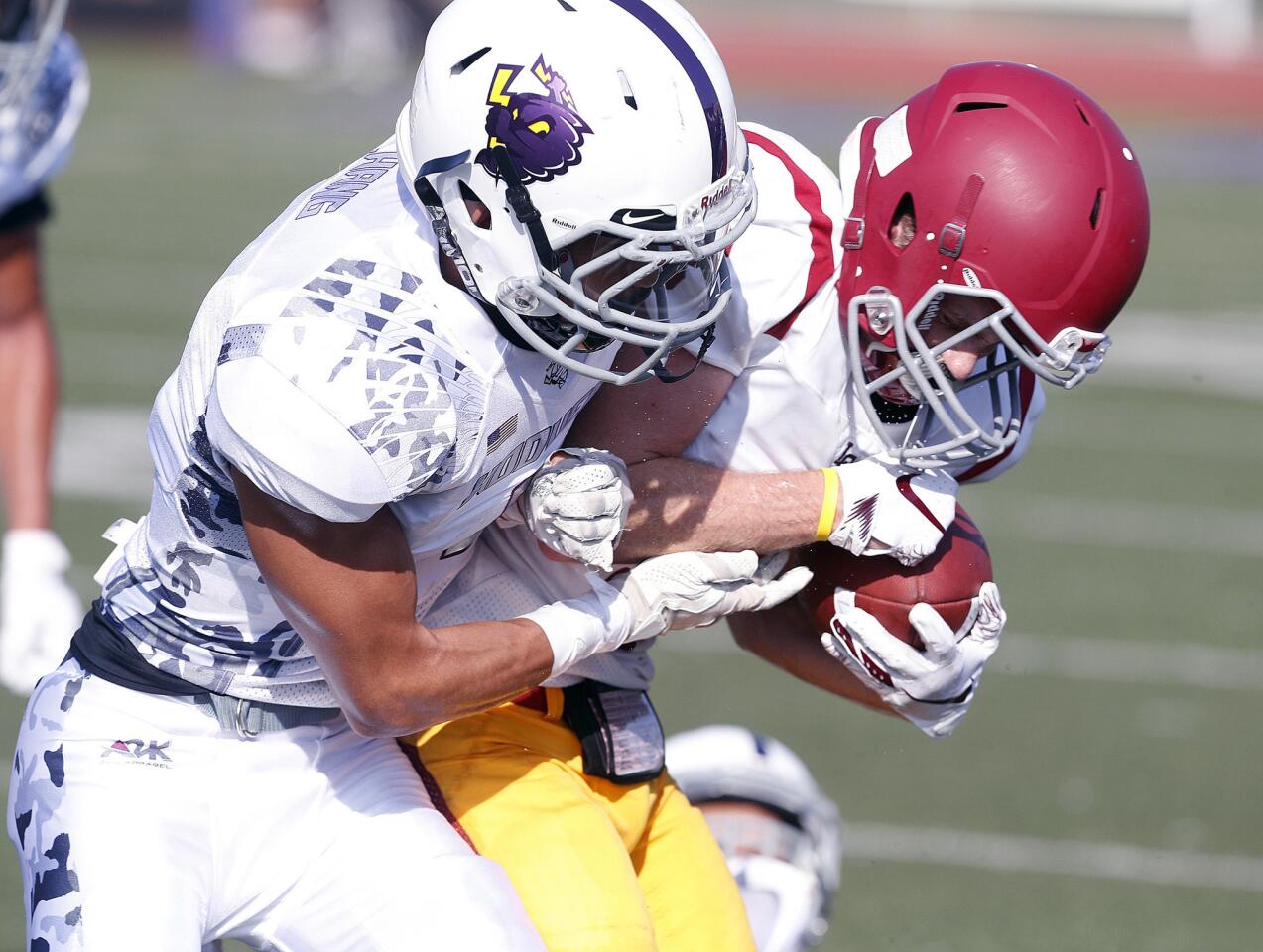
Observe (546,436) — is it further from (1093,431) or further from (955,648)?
(1093,431)

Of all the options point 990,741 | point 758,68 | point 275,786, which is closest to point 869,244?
point 275,786

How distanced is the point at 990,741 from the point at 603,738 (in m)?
2.41

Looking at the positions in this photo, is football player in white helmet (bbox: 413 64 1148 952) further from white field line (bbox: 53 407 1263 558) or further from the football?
white field line (bbox: 53 407 1263 558)

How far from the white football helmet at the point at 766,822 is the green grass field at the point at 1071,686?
1.67 ft

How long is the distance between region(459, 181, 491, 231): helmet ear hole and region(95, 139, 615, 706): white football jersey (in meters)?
0.10

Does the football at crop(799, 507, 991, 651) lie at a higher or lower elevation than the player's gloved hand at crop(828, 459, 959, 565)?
lower

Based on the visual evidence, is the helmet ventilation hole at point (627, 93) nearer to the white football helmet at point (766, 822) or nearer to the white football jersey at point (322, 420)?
the white football jersey at point (322, 420)

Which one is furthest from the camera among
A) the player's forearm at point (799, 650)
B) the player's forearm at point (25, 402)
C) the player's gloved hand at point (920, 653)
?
the player's forearm at point (25, 402)

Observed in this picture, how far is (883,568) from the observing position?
302cm

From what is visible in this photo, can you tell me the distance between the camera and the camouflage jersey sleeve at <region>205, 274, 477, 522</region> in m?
2.32

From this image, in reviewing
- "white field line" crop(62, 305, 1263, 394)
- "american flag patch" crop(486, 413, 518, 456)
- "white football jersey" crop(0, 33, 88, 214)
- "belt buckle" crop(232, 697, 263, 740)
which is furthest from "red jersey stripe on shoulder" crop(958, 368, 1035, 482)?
"white field line" crop(62, 305, 1263, 394)

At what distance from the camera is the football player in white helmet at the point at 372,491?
2.40m

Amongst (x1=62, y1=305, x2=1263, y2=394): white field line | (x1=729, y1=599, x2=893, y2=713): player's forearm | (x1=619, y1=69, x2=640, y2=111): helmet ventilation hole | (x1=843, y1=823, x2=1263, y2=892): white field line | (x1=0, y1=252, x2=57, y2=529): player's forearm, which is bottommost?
(x1=62, y1=305, x2=1263, y2=394): white field line

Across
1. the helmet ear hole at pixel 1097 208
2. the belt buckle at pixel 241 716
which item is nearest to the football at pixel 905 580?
the helmet ear hole at pixel 1097 208
